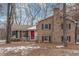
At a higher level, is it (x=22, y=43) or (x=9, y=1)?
(x=9, y=1)

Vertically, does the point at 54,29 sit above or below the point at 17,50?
above

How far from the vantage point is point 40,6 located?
1575 millimetres

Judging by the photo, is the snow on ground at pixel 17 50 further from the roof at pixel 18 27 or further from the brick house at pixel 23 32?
the roof at pixel 18 27

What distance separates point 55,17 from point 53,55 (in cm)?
50

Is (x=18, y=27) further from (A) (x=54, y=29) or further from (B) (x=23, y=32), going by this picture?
(A) (x=54, y=29)

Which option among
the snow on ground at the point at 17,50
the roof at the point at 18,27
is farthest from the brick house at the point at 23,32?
the snow on ground at the point at 17,50

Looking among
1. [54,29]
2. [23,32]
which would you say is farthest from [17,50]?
[54,29]

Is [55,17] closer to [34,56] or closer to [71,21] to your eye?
[71,21]

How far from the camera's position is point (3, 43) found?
61.4 inches

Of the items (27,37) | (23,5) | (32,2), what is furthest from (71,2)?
(27,37)

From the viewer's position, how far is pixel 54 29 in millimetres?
1523

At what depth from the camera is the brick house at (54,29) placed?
151cm

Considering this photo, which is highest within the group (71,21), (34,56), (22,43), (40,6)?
(40,6)

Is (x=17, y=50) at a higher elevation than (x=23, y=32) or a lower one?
lower
